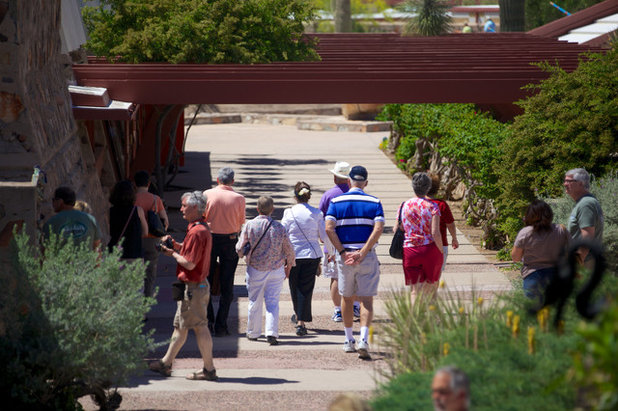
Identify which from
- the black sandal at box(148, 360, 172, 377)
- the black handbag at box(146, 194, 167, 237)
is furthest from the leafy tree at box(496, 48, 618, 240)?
the black sandal at box(148, 360, 172, 377)

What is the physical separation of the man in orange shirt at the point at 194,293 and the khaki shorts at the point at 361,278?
4.96 ft

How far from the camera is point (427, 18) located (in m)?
24.5

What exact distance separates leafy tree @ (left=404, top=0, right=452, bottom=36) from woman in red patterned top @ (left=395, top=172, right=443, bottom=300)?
1633 cm

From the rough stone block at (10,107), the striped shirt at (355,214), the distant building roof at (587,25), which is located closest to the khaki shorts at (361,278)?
the striped shirt at (355,214)

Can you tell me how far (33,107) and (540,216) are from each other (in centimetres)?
497

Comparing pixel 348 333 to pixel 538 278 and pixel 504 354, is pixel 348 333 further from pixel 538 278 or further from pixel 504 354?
pixel 504 354

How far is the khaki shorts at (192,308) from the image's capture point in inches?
298

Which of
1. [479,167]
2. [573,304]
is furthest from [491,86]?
[573,304]

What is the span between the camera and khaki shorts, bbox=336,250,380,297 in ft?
28.0

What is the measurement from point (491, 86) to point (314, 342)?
640 centimetres

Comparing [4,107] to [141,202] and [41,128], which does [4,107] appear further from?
[141,202]

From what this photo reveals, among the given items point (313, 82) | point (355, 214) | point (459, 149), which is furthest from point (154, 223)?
point (459, 149)

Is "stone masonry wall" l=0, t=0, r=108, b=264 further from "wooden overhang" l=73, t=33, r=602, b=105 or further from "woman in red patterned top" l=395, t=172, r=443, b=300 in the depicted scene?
"woman in red patterned top" l=395, t=172, r=443, b=300

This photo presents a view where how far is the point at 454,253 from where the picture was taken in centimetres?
1419
